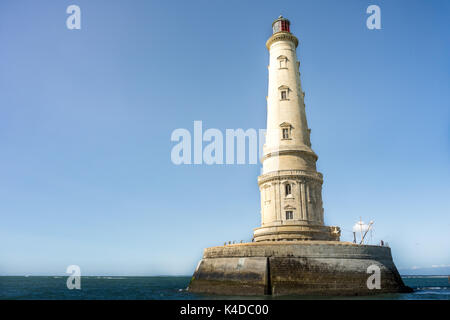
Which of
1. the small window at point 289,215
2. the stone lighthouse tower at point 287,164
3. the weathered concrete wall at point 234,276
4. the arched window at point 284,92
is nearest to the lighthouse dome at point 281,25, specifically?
the stone lighthouse tower at point 287,164

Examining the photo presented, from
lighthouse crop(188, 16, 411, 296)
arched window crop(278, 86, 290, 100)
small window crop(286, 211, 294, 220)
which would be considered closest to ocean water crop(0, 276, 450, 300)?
lighthouse crop(188, 16, 411, 296)

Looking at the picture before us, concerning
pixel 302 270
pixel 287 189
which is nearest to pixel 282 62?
pixel 287 189

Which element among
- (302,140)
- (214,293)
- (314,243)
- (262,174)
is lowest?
(214,293)

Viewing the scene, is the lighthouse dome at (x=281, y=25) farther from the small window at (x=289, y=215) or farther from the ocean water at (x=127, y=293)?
the ocean water at (x=127, y=293)

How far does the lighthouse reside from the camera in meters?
28.0

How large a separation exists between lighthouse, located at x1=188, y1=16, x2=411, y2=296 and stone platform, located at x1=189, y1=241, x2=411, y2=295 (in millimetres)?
77

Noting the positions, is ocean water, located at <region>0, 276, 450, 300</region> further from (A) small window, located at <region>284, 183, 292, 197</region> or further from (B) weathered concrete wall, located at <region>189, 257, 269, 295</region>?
(A) small window, located at <region>284, 183, 292, 197</region>

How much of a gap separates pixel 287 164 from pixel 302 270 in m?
11.7

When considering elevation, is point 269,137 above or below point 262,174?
above
